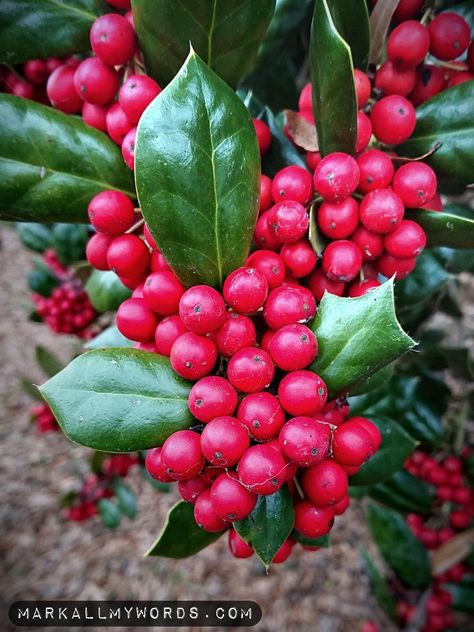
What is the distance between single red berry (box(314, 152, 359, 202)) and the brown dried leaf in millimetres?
106

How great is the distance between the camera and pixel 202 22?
2.18ft

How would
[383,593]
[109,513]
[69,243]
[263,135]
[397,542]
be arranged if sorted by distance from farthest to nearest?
1. [109,513]
2. [69,243]
3. [383,593]
4. [397,542]
5. [263,135]

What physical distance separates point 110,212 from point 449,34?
52cm

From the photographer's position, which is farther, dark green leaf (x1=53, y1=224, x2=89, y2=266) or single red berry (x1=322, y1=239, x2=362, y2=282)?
dark green leaf (x1=53, y1=224, x2=89, y2=266)

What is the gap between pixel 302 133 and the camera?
0.74 metres

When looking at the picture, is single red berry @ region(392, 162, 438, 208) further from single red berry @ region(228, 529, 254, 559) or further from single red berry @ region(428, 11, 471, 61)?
single red berry @ region(228, 529, 254, 559)

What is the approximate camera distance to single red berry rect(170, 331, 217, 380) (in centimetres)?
59

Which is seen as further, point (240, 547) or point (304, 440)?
point (240, 547)

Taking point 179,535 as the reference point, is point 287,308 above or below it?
above

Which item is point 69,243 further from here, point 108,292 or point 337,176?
point 337,176

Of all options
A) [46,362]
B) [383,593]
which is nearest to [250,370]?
[383,593]

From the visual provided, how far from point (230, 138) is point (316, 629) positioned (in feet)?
7.54

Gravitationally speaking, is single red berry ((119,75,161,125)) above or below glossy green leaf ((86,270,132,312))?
above

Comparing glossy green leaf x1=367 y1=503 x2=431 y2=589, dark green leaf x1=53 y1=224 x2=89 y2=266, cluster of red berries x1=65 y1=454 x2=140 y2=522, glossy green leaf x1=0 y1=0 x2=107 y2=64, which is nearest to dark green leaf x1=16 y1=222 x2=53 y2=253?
dark green leaf x1=53 y1=224 x2=89 y2=266
